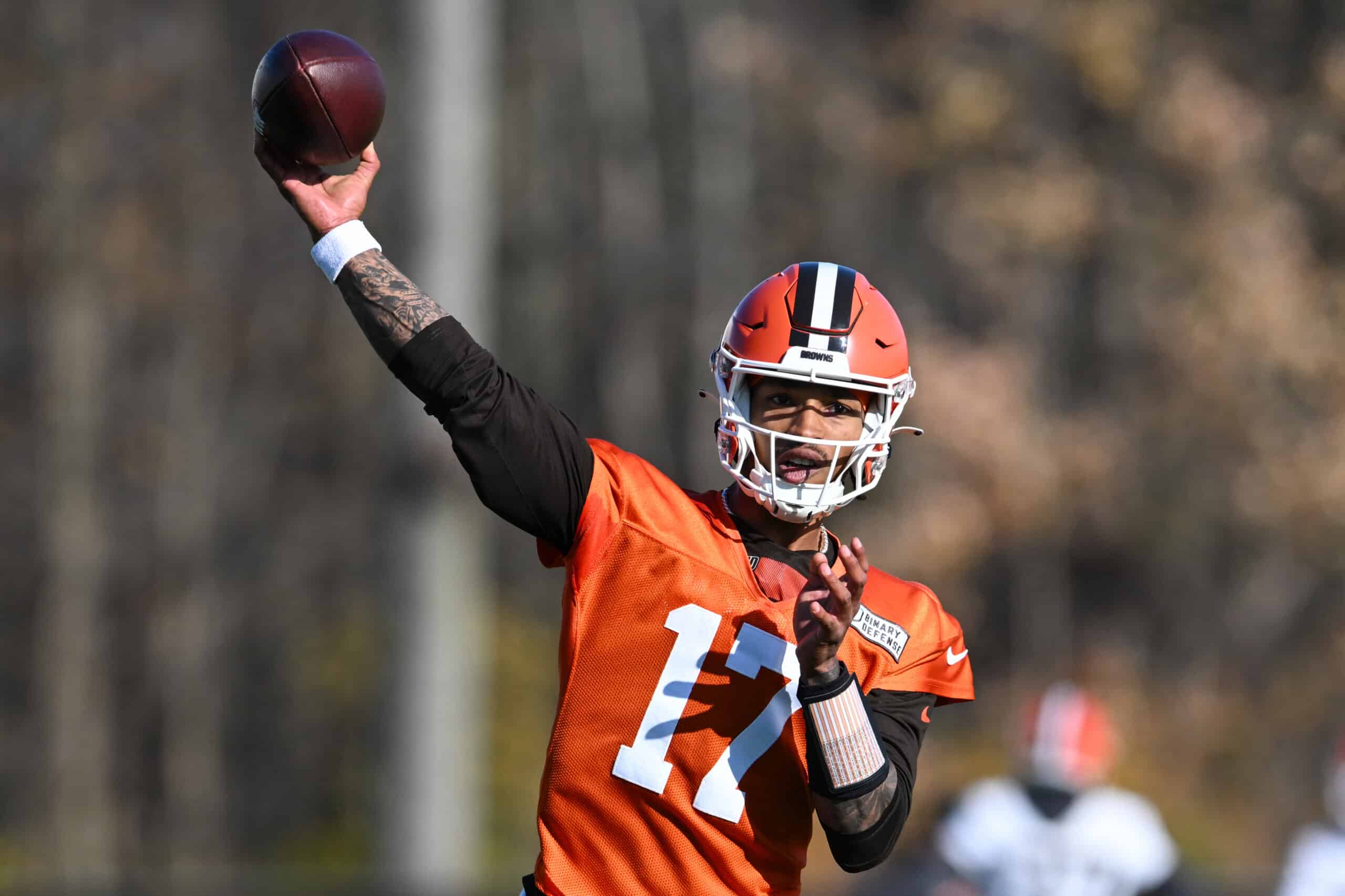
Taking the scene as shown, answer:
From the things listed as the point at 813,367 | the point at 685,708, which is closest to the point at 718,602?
the point at 685,708

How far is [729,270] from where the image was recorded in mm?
18547

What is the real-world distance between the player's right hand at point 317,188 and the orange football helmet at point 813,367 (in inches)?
29.7

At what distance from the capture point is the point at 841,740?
3.06m

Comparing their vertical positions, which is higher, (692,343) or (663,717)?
(663,717)

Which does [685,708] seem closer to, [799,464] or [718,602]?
[718,602]

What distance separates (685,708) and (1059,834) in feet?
11.9

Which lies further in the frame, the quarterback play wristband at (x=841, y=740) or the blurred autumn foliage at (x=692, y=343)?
the blurred autumn foliage at (x=692, y=343)

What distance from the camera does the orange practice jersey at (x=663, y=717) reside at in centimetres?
322

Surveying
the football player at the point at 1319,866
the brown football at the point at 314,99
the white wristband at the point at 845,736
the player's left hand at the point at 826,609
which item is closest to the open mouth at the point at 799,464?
the player's left hand at the point at 826,609

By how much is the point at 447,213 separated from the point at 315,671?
654 centimetres

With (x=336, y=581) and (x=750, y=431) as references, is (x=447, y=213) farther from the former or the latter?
(x=750, y=431)

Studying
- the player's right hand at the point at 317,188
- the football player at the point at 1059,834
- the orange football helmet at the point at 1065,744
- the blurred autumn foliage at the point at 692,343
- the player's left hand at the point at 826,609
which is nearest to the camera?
the player's left hand at the point at 826,609

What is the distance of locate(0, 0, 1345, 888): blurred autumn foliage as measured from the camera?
55.9 feet

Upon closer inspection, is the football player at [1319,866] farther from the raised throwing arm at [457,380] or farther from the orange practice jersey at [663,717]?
the raised throwing arm at [457,380]
